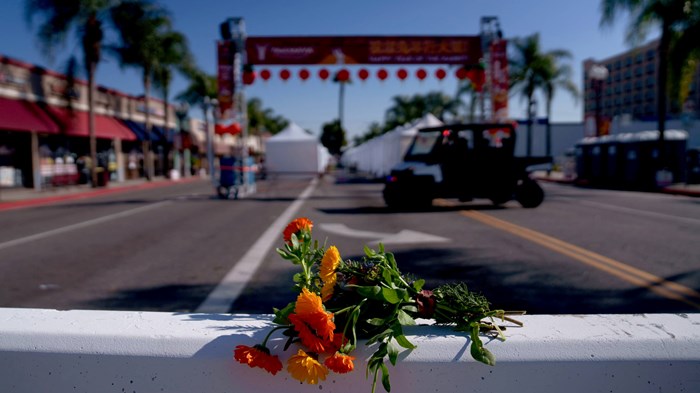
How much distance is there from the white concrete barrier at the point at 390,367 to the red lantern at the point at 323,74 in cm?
1982

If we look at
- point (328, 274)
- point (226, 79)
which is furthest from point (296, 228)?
point (226, 79)

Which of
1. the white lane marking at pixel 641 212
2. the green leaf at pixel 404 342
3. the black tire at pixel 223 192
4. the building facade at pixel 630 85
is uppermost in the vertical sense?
the building facade at pixel 630 85

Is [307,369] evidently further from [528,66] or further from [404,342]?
[528,66]

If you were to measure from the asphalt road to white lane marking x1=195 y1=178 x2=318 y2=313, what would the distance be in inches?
1.4

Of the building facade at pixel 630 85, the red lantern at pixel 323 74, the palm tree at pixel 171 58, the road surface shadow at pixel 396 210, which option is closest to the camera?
the road surface shadow at pixel 396 210

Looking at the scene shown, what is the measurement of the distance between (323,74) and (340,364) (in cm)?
2021

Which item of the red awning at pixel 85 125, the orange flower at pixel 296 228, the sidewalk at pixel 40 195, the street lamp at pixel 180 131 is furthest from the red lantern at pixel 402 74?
the street lamp at pixel 180 131

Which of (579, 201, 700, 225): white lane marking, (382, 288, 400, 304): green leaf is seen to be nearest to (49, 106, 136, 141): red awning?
(579, 201, 700, 225): white lane marking

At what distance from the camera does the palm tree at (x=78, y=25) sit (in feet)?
79.2

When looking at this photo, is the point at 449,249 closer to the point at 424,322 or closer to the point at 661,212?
the point at 424,322

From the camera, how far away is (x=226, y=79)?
65.8ft

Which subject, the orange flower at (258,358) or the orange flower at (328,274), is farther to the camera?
the orange flower at (328,274)

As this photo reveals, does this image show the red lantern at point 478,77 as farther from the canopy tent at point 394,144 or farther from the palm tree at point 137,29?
the palm tree at point 137,29

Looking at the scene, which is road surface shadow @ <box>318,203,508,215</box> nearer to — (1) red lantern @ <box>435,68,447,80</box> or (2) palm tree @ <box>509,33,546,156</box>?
(1) red lantern @ <box>435,68,447,80</box>
